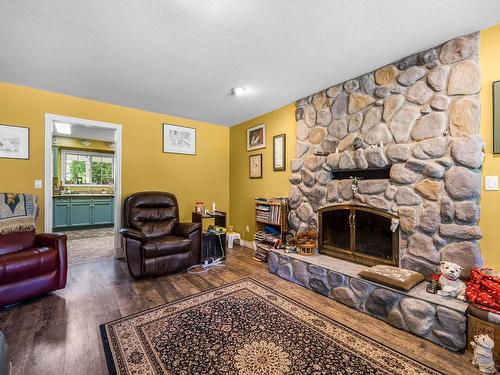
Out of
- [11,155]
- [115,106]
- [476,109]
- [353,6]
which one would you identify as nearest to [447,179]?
[476,109]

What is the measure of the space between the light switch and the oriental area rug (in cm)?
151

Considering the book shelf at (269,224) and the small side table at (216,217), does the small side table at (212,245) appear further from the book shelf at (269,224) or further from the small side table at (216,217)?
the book shelf at (269,224)

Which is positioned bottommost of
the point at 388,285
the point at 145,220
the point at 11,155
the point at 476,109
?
the point at 388,285

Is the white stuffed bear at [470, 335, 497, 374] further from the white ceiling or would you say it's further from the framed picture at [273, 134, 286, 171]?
the framed picture at [273, 134, 286, 171]

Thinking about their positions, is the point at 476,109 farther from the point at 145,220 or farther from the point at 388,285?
the point at 145,220

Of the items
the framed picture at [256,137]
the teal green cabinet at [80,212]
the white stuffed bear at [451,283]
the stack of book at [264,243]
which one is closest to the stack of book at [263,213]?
the stack of book at [264,243]

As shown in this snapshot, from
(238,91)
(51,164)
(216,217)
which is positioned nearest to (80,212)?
(51,164)

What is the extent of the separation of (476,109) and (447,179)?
618mm

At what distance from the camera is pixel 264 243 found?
3693mm

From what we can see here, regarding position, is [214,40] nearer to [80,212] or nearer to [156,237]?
[156,237]

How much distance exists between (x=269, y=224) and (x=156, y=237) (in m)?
1.69

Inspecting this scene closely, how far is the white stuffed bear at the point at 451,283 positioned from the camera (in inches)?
72.5

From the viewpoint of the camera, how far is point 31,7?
177cm

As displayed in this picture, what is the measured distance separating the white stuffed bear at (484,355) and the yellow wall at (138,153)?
4.06 meters
